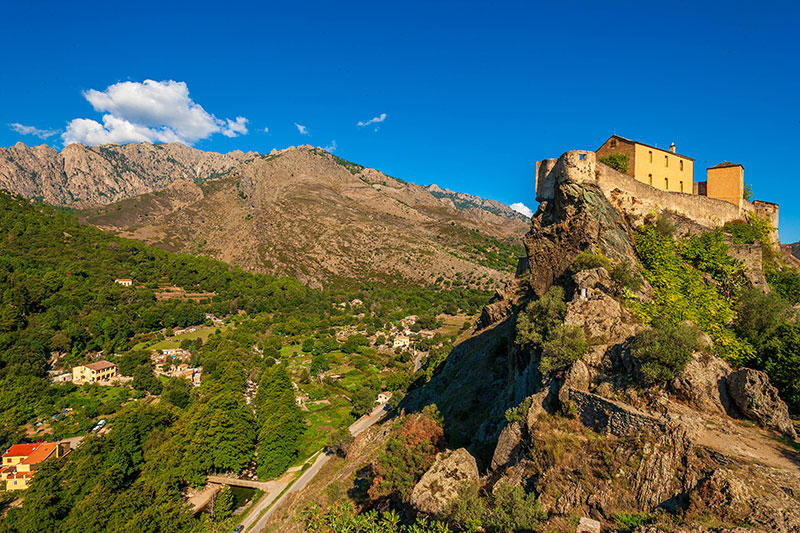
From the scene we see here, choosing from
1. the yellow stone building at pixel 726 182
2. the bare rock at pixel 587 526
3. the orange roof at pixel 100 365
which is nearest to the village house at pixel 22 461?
the orange roof at pixel 100 365

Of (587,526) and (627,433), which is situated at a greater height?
(627,433)

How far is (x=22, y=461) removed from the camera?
35.4 metres

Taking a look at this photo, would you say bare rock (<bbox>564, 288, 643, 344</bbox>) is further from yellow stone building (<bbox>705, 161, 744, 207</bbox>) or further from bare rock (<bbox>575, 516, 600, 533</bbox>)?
yellow stone building (<bbox>705, 161, 744, 207</bbox>)

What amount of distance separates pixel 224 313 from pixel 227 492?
240ft

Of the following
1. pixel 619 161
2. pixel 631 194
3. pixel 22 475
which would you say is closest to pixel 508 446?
pixel 631 194

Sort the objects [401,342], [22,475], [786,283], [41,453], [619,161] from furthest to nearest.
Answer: [401,342] → [41,453] → [22,475] → [619,161] → [786,283]

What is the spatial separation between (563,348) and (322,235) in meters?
142

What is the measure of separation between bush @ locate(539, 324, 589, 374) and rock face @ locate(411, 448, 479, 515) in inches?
195

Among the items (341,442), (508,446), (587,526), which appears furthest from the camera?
(341,442)

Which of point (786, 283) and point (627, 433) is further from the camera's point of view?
point (786, 283)

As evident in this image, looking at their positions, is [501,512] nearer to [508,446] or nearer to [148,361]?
[508,446]

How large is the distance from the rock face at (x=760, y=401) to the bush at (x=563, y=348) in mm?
4396

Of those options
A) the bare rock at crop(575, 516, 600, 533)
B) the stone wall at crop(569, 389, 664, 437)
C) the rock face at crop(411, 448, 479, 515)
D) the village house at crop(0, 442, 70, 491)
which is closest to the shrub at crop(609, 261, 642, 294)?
the stone wall at crop(569, 389, 664, 437)

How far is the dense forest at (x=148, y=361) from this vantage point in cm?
3011
